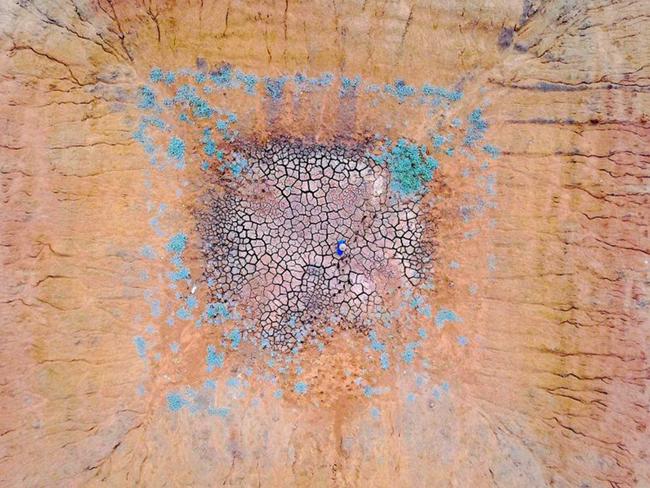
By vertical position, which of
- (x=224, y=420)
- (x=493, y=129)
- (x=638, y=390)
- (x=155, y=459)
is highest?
(x=493, y=129)

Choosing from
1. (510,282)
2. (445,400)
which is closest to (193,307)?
(445,400)

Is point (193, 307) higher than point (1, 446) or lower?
higher

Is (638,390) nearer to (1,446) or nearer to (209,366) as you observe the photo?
(209,366)

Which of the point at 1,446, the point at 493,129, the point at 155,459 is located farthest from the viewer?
the point at 493,129

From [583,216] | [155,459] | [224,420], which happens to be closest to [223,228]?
[224,420]

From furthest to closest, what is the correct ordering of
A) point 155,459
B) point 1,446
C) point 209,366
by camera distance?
point 209,366 → point 155,459 → point 1,446

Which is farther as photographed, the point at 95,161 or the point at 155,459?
the point at 95,161

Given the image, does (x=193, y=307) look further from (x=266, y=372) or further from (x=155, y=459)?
(x=155, y=459)
